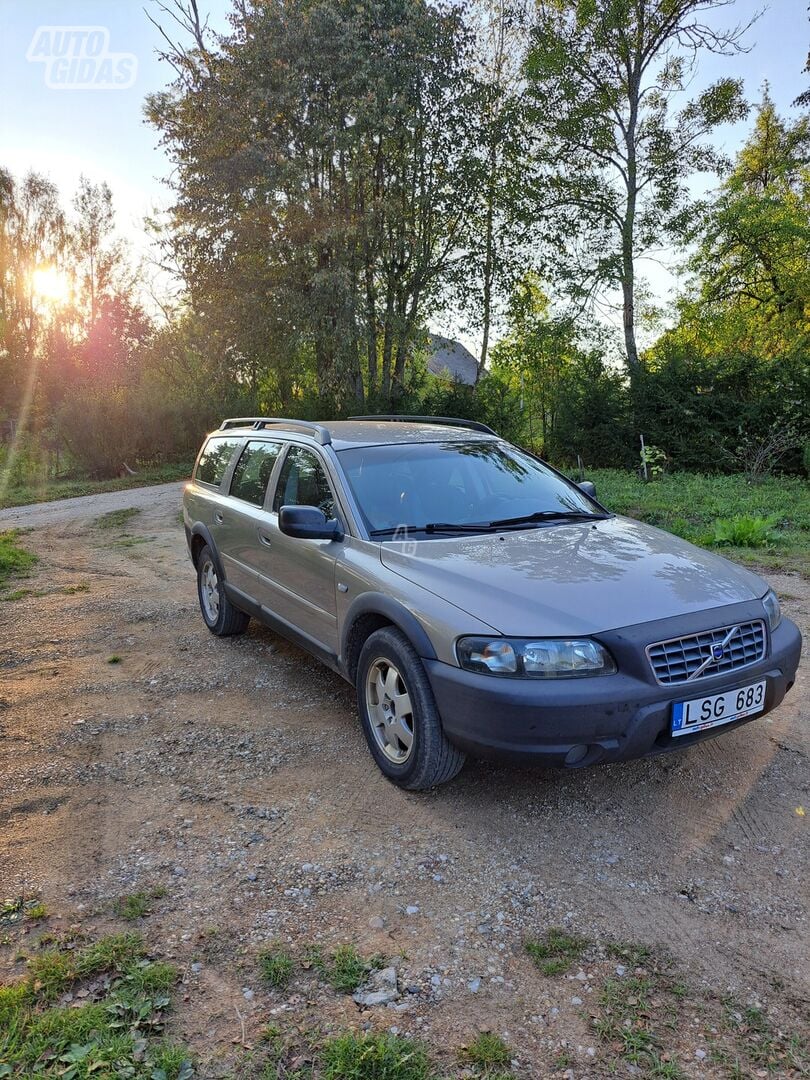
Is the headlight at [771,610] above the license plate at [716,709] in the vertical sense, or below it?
above

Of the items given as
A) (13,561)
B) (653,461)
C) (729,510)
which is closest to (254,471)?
(13,561)

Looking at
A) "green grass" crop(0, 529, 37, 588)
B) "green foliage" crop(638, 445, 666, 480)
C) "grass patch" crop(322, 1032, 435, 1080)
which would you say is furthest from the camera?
"green foliage" crop(638, 445, 666, 480)

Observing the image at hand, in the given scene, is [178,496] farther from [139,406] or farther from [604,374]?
[604,374]

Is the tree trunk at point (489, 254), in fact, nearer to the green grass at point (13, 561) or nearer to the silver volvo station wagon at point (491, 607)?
the green grass at point (13, 561)

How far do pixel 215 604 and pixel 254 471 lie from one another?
126cm

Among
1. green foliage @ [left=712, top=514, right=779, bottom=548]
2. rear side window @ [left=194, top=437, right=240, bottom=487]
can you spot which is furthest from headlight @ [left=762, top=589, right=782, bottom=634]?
green foliage @ [left=712, top=514, right=779, bottom=548]

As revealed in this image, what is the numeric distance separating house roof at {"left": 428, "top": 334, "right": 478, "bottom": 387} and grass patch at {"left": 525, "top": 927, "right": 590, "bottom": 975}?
20215 millimetres

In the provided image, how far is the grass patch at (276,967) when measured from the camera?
235cm

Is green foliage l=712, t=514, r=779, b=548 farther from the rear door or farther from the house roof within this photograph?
the house roof

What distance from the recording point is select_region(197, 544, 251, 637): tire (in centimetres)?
571

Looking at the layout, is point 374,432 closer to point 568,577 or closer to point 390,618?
point 390,618

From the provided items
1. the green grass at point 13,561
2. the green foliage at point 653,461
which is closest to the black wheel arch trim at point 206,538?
the green grass at point 13,561

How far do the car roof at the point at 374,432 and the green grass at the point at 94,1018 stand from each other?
2.81m

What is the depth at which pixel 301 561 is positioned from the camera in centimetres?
430
